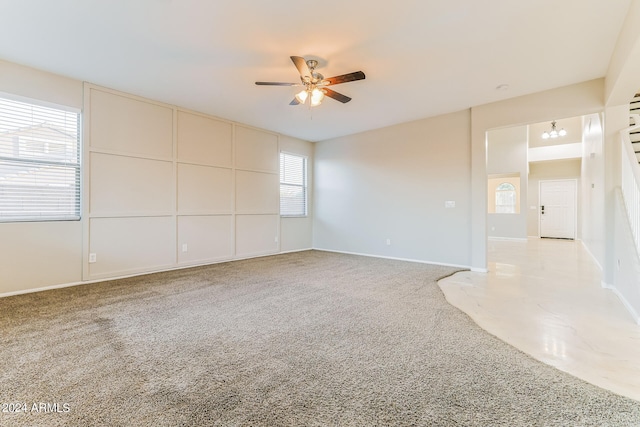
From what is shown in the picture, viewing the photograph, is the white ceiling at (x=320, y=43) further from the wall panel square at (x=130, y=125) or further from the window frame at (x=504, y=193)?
the window frame at (x=504, y=193)

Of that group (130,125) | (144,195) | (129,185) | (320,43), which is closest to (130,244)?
(144,195)

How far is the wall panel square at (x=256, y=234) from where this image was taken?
19.0 ft

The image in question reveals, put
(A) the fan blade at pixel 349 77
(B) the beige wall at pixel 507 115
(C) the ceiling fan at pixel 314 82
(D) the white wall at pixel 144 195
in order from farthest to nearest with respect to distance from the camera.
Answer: (B) the beige wall at pixel 507 115 → (D) the white wall at pixel 144 195 → (C) the ceiling fan at pixel 314 82 → (A) the fan blade at pixel 349 77

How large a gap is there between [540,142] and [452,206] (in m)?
7.53

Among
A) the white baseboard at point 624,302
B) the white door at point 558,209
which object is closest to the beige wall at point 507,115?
the white baseboard at point 624,302

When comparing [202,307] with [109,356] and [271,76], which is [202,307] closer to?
[109,356]

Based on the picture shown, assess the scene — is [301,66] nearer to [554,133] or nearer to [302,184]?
[302,184]

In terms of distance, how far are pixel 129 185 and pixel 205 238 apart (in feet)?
4.99

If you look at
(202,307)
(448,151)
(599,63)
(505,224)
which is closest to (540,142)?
(505,224)

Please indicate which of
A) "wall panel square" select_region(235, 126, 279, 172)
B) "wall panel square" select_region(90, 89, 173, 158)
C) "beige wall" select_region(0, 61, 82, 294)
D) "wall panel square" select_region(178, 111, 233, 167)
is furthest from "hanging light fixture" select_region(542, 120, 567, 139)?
"beige wall" select_region(0, 61, 82, 294)

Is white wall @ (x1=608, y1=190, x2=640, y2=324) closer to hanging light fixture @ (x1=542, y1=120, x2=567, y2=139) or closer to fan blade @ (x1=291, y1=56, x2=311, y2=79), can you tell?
fan blade @ (x1=291, y1=56, x2=311, y2=79)

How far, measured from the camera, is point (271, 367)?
1852 mm

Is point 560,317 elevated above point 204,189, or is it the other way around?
point 204,189

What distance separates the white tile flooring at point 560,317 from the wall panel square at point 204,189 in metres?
4.15
